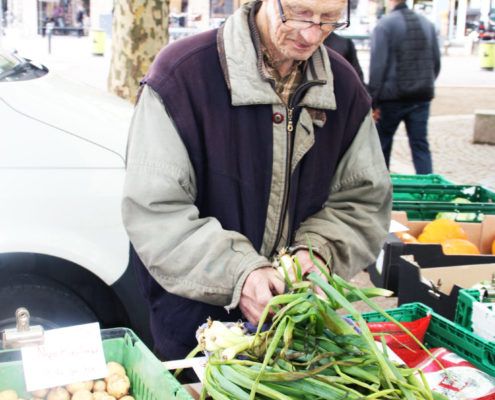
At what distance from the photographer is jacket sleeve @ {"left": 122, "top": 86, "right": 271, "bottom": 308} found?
83.4 inches

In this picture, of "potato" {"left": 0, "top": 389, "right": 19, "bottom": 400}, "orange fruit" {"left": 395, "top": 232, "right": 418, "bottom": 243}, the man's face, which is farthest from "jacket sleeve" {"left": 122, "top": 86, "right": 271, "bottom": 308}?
"orange fruit" {"left": 395, "top": 232, "right": 418, "bottom": 243}

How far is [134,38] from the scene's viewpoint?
7527 mm

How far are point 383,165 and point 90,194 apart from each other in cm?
141

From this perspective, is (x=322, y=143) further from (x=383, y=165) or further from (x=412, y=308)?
(x=412, y=308)

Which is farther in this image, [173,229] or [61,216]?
[61,216]

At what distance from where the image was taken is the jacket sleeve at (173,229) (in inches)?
83.4

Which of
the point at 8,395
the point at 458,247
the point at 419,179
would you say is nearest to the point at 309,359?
the point at 8,395

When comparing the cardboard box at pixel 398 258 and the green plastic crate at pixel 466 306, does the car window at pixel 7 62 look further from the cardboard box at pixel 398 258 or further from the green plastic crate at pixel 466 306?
the green plastic crate at pixel 466 306

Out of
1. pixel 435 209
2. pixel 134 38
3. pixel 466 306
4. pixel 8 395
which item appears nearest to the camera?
pixel 8 395

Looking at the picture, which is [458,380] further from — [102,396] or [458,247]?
[458,247]

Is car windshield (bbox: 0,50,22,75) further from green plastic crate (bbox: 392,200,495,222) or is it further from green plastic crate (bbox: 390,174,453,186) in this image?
green plastic crate (bbox: 390,174,453,186)

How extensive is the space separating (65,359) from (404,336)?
110 cm

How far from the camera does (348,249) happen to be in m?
2.35

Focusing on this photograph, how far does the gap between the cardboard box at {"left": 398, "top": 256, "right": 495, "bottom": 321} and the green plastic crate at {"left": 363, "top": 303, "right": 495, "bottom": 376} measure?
358mm
